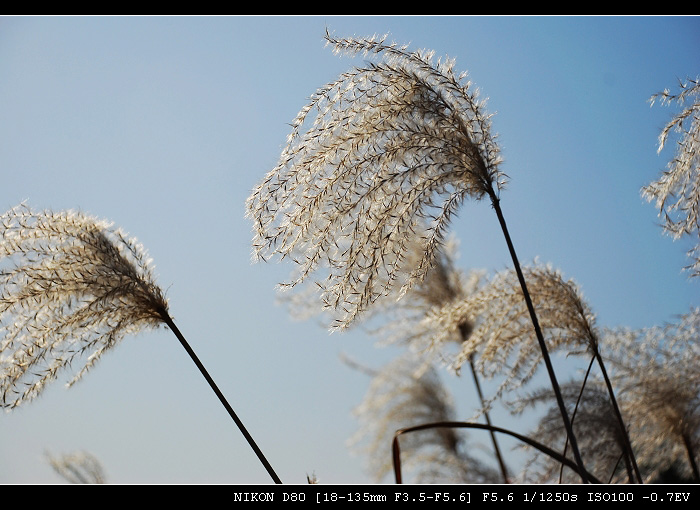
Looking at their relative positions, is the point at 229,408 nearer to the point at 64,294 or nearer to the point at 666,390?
the point at 64,294

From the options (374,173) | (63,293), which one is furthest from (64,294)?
(374,173)

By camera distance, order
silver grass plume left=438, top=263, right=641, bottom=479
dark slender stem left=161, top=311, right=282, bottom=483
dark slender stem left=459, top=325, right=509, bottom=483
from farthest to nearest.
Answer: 1. dark slender stem left=459, top=325, right=509, bottom=483
2. silver grass plume left=438, top=263, right=641, bottom=479
3. dark slender stem left=161, top=311, right=282, bottom=483

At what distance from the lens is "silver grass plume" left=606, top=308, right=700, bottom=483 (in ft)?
15.1

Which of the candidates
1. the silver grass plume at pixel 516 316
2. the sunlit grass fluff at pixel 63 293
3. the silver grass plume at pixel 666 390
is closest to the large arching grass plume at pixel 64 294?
the sunlit grass fluff at pixel 63 293

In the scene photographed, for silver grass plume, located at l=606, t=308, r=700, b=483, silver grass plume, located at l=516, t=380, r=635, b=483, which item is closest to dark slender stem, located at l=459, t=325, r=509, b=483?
silver grass plume, located at l=516, t=380, r=635, b=483

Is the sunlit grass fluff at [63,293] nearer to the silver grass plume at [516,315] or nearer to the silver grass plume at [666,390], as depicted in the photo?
the silver grass plume at [516,315]

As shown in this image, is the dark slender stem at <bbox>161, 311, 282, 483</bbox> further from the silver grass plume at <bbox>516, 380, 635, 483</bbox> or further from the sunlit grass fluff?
the silver grass plume at <bbox>516, 380, 635, 483</bbox>

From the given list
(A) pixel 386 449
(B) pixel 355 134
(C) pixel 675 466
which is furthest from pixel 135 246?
(C) pixel 675 466

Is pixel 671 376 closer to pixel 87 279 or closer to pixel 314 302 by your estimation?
pixel 314 302

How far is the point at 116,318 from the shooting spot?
257 centimetres

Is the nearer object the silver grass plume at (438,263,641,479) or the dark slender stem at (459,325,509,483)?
the silver grass plume at (438,263,641,479)
